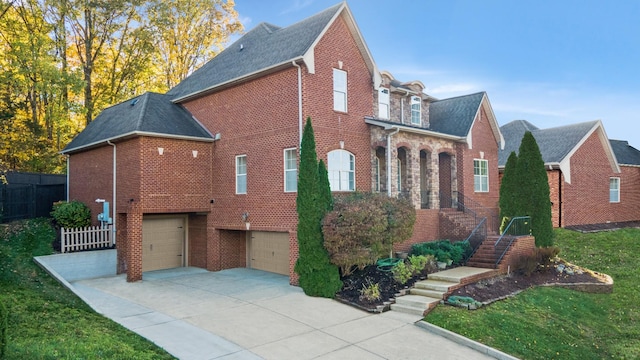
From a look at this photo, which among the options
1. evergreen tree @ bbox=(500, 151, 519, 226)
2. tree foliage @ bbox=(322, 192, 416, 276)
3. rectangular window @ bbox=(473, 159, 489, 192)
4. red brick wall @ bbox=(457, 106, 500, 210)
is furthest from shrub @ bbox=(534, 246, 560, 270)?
rectangular window @ bbox=(473, 159, 489, 192)

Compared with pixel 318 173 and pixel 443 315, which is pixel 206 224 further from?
pixel 443 315

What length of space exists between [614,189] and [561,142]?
20.4 feet

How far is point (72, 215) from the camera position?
733 inches

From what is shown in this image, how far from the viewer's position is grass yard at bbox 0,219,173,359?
24.6 ft

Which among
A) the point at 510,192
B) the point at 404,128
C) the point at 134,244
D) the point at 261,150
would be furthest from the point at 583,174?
the point at 134,244

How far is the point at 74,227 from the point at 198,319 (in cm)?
1072

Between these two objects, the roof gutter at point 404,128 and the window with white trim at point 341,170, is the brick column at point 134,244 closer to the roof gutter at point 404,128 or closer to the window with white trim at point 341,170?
the window with white trim at point 341,170

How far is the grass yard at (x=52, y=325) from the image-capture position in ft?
24.6

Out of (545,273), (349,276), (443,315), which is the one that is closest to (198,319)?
(349,276)

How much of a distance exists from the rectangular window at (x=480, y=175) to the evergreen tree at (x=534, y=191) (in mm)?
3529

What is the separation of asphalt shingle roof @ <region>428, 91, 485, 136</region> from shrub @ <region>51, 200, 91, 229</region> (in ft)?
55.0

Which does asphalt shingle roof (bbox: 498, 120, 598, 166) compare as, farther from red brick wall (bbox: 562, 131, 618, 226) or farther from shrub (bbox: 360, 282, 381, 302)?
shrub (bbox: 360, 282, 381, 302)

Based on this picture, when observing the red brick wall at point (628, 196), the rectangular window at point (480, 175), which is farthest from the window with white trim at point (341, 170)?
the red brick wall at point (628, 196)

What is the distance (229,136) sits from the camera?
692 inches
